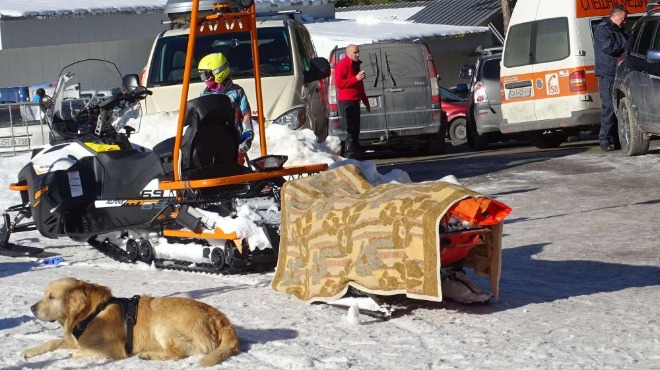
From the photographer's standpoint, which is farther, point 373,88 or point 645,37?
point 373,88

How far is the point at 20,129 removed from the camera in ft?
67.3

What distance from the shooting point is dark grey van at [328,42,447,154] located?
19797 millimetres

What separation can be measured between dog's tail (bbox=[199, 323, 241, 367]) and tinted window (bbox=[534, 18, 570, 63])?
12.2 meters

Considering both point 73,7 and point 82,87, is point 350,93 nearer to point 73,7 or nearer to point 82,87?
point 82,87

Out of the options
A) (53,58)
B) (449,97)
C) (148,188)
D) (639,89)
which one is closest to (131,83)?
(148,188)

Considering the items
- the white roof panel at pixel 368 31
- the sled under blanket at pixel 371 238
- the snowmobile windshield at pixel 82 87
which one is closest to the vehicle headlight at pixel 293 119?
the snowmobile windshield at pixel 82 87

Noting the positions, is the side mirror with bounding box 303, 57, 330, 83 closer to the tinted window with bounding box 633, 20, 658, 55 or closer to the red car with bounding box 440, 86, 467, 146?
the tinted window with bounding box 633, 20, 658, 55

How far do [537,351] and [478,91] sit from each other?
14.6 m

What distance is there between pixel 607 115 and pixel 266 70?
5.53m

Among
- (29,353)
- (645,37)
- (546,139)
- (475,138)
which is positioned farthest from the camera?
(475,138)

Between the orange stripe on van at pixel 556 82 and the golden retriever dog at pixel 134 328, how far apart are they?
11981mm

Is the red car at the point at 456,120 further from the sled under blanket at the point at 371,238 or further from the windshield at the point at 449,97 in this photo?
the sled under blanket at the point at 371,238

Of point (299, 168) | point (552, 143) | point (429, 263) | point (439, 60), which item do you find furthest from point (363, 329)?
point (439, 60)

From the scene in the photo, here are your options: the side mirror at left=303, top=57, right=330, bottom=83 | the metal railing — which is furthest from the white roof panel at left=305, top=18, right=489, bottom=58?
the side mirror at left=303, top=57, right=330, bottom=83
